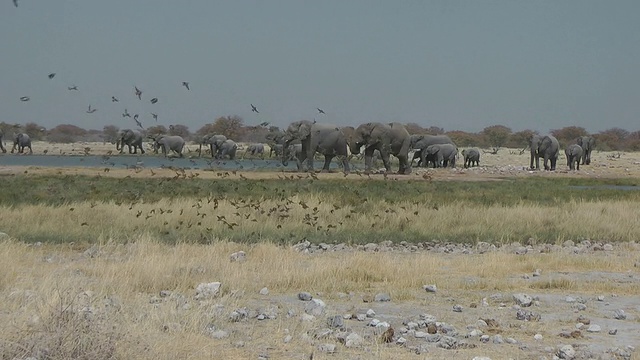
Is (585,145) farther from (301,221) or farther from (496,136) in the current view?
(496,136)

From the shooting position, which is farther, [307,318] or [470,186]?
[470,186]

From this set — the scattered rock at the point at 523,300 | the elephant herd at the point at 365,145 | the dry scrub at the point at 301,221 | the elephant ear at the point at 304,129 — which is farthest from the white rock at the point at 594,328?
the elephant ear at the point at 304,129

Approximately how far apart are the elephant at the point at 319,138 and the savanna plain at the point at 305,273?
15088mm

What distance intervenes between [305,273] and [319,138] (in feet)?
101

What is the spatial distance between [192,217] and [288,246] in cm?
477

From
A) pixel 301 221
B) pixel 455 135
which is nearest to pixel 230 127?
pixel 455 135

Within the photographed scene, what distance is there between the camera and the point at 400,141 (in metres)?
43.2

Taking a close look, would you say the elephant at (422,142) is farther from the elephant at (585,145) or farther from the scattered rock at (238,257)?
the scattered rock at (238,257)

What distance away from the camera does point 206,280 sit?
11562mm

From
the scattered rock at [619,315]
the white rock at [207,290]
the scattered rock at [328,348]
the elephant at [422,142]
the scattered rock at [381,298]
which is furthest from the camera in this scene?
the elephant at [422,142]

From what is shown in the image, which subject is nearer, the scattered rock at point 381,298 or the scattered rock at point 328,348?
the scattered rock at point 328,348

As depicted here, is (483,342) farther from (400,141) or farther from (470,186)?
(400,141)

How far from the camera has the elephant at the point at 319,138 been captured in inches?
1668

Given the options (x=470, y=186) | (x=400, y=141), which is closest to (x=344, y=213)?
(x=470, y=186)
